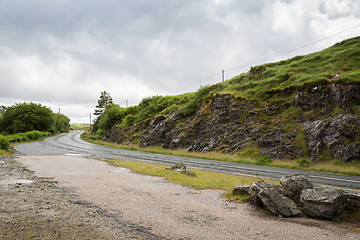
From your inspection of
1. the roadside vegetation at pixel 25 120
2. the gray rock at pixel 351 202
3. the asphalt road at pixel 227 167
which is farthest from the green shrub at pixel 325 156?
the roadside vegetation at pixel 25 120

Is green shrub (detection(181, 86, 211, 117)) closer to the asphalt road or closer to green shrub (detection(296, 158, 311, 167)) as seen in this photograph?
the asphalt road

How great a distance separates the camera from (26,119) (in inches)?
2680

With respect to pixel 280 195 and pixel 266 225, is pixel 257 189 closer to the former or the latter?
pixel 280 195

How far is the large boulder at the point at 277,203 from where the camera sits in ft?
21.4

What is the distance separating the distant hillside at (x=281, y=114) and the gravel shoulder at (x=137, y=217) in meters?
14.5

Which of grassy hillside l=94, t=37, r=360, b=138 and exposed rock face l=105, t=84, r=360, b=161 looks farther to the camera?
grassy hillside l=94, t=37, r=360, b=138

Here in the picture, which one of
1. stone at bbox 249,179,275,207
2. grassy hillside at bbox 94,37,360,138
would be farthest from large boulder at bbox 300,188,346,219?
grassy hillside at bbox 94,37,360,138

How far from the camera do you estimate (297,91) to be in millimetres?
26469

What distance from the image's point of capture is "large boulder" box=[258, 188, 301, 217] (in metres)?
6.53

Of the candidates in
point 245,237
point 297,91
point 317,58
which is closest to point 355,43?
point 317,58

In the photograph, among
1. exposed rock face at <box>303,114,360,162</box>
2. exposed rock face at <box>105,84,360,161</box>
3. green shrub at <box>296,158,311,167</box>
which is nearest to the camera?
exposed rock face at <box>303,114,360,162</box>

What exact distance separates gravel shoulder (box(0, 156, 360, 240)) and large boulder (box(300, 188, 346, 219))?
12.0 inches

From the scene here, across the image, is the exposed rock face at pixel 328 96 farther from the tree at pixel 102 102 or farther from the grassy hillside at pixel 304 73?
the tree at pixel 102 102

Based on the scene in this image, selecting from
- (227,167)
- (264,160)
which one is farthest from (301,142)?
(227,167)
